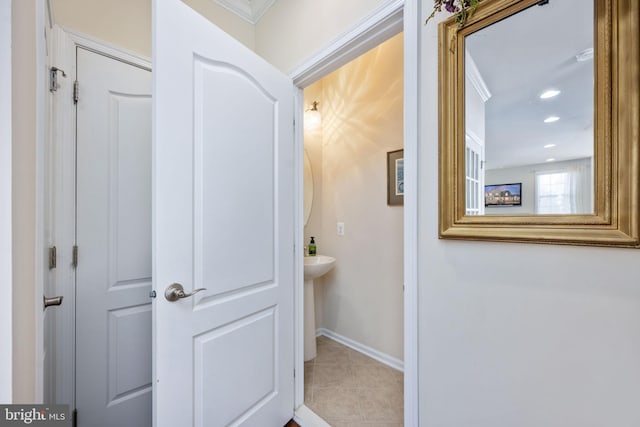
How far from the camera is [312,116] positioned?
249 cm

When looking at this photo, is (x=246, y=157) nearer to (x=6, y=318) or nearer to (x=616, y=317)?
(x=6, y=318)

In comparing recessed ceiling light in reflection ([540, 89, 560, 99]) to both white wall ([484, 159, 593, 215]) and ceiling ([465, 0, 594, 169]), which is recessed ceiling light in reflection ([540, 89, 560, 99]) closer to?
ceiling ([465, 0, 594, 169])

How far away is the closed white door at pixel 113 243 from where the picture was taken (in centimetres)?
117

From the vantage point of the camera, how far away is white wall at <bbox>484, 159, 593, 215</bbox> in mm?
714

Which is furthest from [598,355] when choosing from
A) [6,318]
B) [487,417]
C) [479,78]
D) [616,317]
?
[6,318]

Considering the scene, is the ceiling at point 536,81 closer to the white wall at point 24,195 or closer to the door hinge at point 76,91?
the white wall at point 24,195

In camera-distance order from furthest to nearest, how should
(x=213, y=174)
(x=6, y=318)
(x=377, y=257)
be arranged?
(x=377, y=257) → (x=213, y=174) → (x=6, y=318)

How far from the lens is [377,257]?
2113mm

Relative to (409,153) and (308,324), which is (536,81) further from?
(308,324)

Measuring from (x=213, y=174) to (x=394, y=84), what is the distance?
165cm

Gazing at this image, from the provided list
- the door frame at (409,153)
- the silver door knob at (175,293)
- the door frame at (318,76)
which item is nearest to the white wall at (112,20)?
the door frame at (318,76)

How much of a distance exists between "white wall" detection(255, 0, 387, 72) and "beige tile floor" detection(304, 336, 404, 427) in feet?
6.88

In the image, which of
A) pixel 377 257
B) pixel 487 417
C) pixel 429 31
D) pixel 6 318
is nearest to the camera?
pixel 6 318

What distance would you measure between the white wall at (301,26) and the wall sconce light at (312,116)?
791mm
